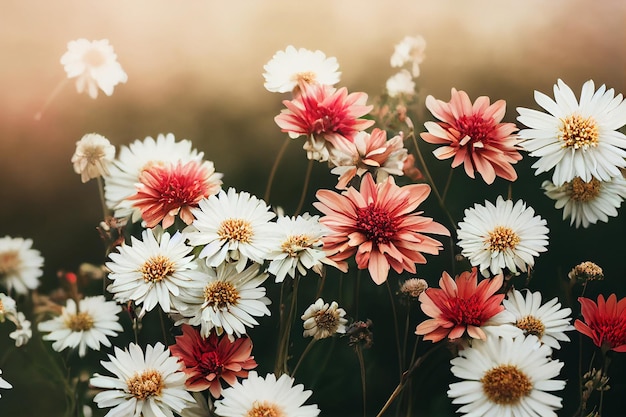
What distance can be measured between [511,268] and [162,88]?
2.01 feet

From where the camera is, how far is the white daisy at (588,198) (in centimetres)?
94

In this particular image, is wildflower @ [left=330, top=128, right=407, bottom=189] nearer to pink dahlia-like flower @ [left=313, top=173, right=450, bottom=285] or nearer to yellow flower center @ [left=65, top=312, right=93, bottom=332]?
pink dahlia-like flower @ [left=313, top=173, right=450, bottom=285]

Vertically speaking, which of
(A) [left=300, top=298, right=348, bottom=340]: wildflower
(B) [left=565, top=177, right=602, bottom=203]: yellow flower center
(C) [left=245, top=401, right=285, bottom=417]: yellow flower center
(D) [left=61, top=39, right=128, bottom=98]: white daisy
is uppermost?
(D) [left=61, top=39, right=128, bottom=98]: white daisy

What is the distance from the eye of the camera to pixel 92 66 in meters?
0.95

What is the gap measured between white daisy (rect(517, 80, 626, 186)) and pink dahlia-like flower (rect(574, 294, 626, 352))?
7.9 inches

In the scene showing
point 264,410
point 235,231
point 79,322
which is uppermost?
point 235,231

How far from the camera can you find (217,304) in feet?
2.89

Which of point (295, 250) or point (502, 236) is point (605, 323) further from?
point (295, 250)

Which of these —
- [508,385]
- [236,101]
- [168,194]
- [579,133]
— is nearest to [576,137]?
[579,133]

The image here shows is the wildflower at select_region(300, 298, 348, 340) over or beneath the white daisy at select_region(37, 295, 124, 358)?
over

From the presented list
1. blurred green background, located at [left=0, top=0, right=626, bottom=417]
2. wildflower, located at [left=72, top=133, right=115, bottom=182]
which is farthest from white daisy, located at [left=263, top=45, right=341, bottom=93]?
wildflower, located at [left=72, top=133, right=115, bottom=182]

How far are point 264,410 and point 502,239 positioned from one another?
444mm

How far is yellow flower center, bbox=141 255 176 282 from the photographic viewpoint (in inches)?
34.7

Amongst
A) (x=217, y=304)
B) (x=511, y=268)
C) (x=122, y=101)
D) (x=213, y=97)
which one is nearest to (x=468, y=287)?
(x=511, y=268)
